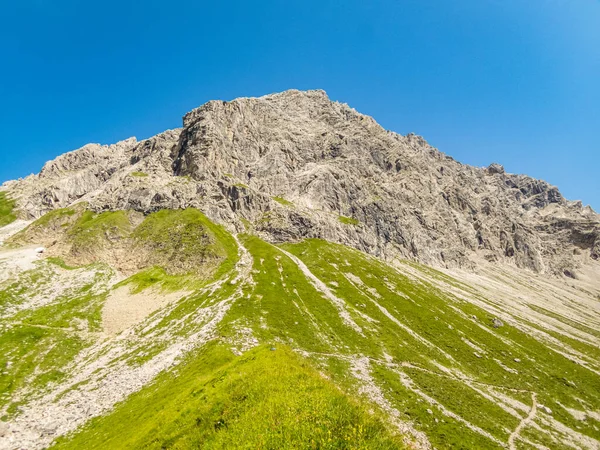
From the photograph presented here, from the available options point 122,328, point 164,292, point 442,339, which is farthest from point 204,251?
point 442,339

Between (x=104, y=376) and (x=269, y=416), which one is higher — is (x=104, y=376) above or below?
below

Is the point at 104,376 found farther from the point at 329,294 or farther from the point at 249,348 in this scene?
the point at 329,294

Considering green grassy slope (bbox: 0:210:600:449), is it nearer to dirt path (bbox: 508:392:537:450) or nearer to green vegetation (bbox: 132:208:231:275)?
dirt path (bbox: 508:392:537:450)

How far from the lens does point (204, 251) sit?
378 ft

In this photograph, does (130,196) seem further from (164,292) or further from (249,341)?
(249,341)

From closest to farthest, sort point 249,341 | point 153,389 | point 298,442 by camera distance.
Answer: point 298,442 < point 153,389 < point 249,341

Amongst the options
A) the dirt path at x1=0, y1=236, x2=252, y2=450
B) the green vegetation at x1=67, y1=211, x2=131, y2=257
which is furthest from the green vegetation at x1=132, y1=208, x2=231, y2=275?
the dirt path at x1=0, y1=236, x2=252, y2=450

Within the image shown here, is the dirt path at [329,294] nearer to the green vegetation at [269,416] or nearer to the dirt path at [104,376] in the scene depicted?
the dirt path at [104,376]

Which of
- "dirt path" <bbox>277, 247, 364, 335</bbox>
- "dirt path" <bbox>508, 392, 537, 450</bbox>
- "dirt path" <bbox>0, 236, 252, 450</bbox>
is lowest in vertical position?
"dirt path" <bbox>0, 236, 252, 450</bbox>

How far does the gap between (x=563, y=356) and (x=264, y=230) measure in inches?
5221

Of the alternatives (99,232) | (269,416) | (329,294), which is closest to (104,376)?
(269,416)

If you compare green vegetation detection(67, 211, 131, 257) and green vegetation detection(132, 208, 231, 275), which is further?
green vegetation detection(67, 211, 131, 257)

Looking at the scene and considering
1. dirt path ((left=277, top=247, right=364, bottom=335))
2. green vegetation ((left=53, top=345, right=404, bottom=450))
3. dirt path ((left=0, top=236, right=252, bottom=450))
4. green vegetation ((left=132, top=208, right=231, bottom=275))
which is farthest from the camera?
green vegetation ((left=132, top=208, right=231, bottom=275))

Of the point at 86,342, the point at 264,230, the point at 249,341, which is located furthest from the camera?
the point at 264,230
